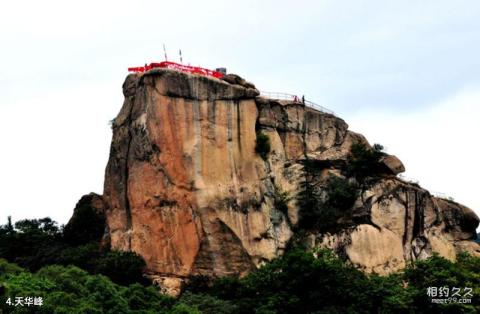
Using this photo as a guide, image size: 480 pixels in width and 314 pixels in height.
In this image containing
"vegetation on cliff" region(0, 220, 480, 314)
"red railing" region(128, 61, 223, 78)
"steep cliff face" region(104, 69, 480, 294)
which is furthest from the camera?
"red railing" region(128, 61, 223, 78)

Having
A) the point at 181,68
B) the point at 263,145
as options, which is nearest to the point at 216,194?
the point at 263,145

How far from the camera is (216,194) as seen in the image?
147 feet

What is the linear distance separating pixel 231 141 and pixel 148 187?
4386 mm

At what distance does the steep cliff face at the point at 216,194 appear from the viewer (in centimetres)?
4462

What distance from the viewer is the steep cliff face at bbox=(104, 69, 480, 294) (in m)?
44.6

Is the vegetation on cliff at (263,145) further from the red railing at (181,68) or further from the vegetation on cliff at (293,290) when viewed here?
the vegetation on cliff at (293,290)

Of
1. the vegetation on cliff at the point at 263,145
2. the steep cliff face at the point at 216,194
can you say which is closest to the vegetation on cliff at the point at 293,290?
the steep cliff face at the point at 216,194

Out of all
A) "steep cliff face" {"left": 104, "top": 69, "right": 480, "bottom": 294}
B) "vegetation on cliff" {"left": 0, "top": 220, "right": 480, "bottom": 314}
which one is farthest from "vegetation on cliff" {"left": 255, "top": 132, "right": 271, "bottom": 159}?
"vegetation on cliff" {"left": 0, "top": 220, "right": 480, "bottom": 314}

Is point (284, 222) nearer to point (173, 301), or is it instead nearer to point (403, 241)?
point (403, 241)

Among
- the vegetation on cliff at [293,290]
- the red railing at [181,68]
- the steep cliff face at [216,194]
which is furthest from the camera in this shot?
the red railing at [181,68]

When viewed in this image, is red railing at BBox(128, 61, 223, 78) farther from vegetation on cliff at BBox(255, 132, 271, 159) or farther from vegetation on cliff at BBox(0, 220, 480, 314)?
vegetation on cliff at BBox(0, 220, 480, 314)

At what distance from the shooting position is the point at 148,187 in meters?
45.4

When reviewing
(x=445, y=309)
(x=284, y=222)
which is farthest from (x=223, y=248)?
(x=445, y=309)

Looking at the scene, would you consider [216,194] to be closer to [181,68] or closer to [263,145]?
[263,145]
